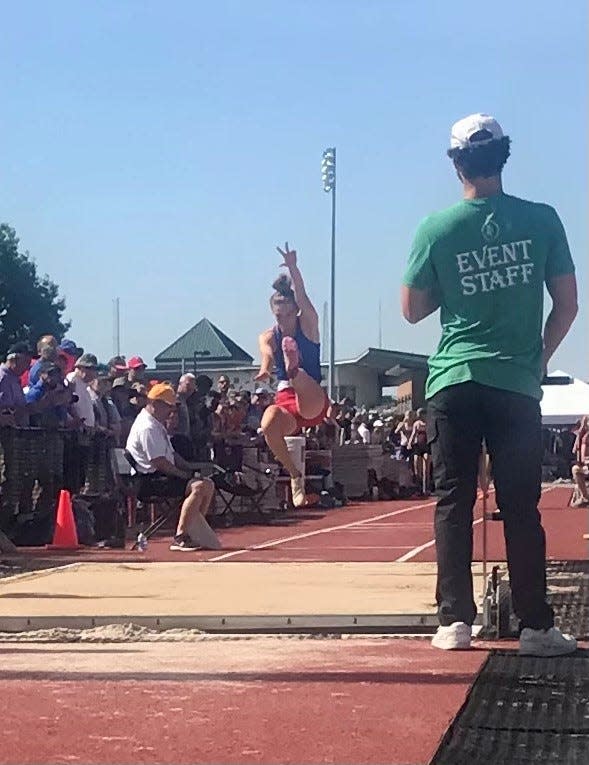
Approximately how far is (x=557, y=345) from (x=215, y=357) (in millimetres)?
50957

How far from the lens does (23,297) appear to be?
241 ft

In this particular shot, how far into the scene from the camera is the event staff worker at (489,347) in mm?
6152

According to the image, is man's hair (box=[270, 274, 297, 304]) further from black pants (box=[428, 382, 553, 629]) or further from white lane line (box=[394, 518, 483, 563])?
black pants (box=[428, 382, 553, 629])

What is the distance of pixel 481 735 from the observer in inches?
171

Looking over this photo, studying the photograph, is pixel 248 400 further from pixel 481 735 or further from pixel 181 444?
pixel 481 735

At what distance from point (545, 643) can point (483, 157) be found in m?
1.98

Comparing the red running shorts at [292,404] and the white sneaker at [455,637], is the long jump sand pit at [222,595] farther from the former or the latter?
the red running shorts at [292,404]

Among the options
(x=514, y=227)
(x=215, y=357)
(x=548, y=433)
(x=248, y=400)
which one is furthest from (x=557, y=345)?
(x=215, y=357)

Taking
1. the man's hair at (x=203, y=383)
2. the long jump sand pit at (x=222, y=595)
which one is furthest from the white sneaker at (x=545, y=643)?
the man's hair at (x=203, y=383)

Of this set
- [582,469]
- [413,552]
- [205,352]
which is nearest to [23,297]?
[205,352]

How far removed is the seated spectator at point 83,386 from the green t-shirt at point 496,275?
30.7ft

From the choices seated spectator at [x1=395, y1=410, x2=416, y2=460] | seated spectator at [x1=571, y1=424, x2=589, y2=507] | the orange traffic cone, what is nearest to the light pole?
seated spectator at [x1=395, y1=410, x2=416, y2=460]

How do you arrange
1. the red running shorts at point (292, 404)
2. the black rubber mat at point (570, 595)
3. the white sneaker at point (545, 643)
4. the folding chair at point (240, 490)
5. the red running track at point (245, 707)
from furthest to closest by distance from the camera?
the folding chair at point (240, 490) < the red running shorts at point (292, 404) < the black rubber mat at point (570, 595) < the white sneaker at point (545, 643) < the red running track at point (245, 707)

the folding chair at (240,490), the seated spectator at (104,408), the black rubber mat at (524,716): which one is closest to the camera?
the black rubber mat at (524,716)
